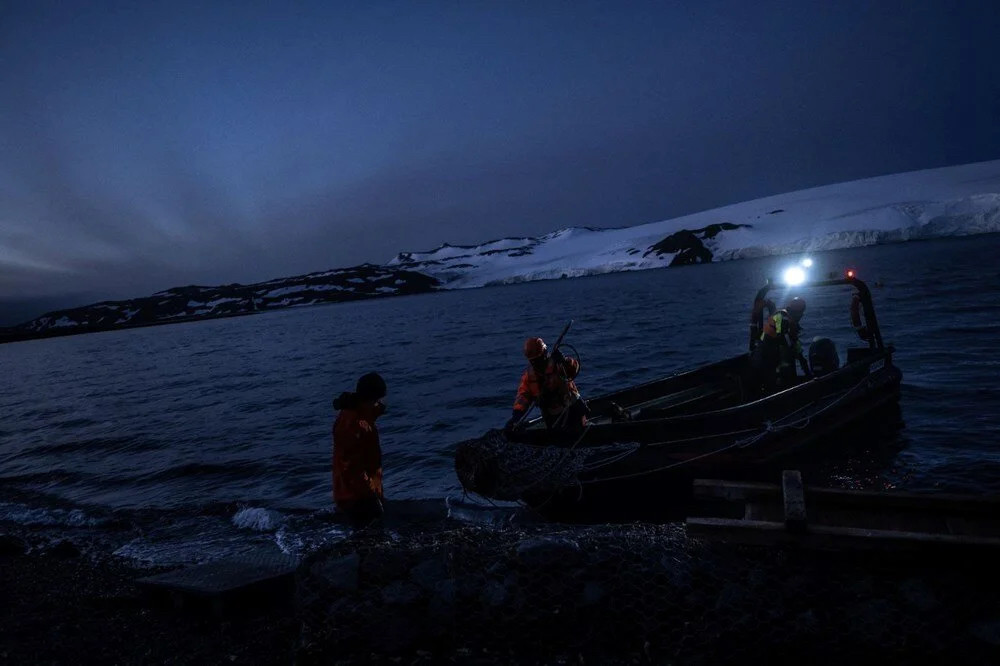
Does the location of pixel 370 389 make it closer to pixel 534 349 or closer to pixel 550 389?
pixel 534 349

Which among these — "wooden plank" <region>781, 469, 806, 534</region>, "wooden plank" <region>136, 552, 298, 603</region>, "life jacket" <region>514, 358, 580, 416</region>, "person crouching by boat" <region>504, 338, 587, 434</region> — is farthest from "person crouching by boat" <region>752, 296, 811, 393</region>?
"wooden plank" <region>136, 552, 298, 603</region>

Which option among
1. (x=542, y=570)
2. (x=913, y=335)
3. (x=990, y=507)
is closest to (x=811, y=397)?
(x=990, y=507)

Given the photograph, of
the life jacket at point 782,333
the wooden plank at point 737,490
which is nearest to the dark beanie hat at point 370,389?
the wooden plank at point 737,490

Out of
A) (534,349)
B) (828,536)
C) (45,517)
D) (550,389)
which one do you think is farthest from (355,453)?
(45,517)

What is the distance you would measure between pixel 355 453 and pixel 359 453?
5cm

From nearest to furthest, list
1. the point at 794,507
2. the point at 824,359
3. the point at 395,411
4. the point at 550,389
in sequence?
the point at 794,507 → the point at 550,389 → the point at 824,359 → the point at 395,411

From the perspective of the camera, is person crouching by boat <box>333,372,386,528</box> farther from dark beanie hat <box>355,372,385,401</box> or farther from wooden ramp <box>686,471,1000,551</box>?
wooden ramp <box>686,471,1000,551</box>

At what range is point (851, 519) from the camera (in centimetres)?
558

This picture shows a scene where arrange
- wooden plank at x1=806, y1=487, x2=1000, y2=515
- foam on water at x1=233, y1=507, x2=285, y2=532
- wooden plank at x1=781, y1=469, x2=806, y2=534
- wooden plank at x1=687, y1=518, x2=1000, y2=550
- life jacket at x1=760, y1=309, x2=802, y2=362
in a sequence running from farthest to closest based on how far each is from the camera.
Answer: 1. life jacket at x1=760, y1=309, x2=802, y2=362
2. foam on water at x1=233, y1=507, x2=285, y2=532
3. wooden plank at x1=806, y1=487, x2=1000, y2=515
4. wooden plank at x1=781, y1=469, x2=806, y2=534
5. wooden plank at x1=687, y1=518, x2=1000, y2=550

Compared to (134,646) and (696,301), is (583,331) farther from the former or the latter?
(134,646)

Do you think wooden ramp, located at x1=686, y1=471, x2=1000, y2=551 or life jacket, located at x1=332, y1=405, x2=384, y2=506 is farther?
life jacket, located at x1=332, y1=405, x2=384, y2=506

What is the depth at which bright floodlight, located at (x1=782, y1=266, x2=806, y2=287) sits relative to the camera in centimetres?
1223

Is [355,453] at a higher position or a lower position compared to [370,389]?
lower

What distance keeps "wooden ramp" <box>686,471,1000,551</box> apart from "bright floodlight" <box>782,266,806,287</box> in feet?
23.9
